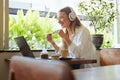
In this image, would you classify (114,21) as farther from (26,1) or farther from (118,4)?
(26,1)

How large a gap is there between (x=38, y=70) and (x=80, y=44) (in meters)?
2.05

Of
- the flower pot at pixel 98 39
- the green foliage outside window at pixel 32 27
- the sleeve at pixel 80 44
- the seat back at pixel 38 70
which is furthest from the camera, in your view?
the flower pot at pixel 98 39

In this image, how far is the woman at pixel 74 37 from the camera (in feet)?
8.96

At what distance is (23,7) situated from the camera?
357cm

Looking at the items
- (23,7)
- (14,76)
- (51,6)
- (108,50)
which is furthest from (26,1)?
(14,76)

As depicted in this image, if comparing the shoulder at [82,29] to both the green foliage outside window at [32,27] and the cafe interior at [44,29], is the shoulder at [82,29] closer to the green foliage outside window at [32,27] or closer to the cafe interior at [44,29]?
the cafe interior at [44,29]

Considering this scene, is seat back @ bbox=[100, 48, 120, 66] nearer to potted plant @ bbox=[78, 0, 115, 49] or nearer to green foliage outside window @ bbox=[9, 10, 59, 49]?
green foliage outside window @ bbox=[9, 10, 59, 49]

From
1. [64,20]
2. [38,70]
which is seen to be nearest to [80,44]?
[64,20]

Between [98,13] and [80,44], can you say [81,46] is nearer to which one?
[80,44]

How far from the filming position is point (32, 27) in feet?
11.7

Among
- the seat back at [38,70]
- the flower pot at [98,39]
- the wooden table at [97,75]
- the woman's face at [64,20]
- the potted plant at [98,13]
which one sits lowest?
the wooden table at [97,75]

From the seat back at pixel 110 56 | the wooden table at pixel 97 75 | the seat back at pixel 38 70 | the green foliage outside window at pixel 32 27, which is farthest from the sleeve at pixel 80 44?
the seat back at pixel 38 70

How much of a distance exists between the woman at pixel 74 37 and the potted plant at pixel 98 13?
3.50 ft

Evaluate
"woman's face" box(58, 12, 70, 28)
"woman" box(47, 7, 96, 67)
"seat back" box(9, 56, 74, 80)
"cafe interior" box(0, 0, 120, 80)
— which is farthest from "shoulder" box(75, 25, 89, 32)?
"seat back" box(9, 56, 74, 80)
